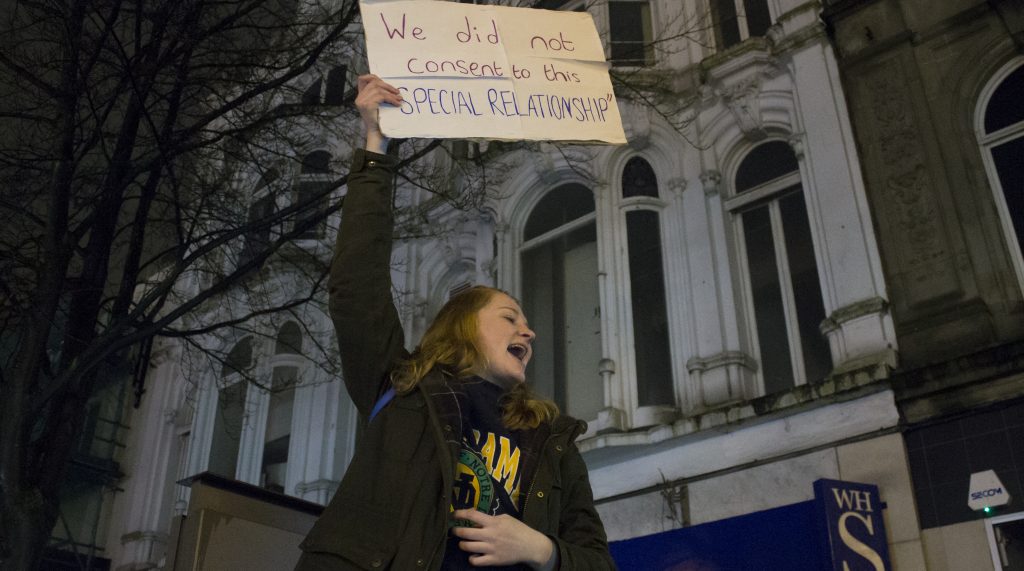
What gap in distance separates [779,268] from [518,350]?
8758 mm

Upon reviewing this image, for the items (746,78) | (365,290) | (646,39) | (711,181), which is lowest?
(365,290)

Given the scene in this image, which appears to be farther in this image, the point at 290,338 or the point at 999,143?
the point at 290,338

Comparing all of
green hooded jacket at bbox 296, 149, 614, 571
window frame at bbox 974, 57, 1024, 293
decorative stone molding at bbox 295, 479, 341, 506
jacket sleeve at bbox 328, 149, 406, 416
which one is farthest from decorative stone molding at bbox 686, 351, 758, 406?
jacket sleeve at bbox 328, 149, 406, 416

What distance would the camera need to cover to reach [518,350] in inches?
116

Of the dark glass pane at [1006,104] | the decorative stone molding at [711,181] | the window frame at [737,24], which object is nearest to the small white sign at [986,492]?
the dark glass pane at [1006,104]

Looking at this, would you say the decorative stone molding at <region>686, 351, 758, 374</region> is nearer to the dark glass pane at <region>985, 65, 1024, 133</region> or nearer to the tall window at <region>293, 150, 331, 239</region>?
the dark glass pane at <region>985, 65, 1024, 133</region>

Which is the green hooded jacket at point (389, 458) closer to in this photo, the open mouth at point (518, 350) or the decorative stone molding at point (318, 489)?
the open mouth at point (518, 350)

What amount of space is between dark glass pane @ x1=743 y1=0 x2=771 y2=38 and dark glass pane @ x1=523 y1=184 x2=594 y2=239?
3.14m

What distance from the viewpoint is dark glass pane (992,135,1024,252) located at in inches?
370

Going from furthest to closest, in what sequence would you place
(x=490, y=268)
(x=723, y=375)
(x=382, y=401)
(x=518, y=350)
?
(x=490, y=268) → (x=723, y=375) → (x=518, y=350) → (x=382, y=401)

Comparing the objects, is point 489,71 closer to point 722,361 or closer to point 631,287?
point 722,361

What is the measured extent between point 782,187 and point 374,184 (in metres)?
9.44

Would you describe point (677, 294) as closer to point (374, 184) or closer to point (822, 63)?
point (822, 63)

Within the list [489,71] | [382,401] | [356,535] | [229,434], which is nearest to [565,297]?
[229,434]
